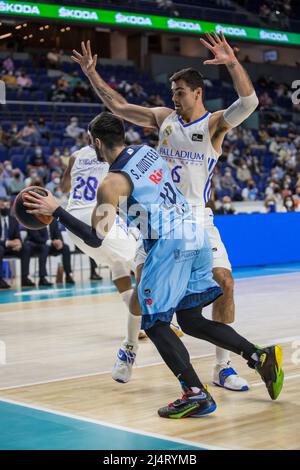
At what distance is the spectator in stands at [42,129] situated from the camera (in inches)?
802

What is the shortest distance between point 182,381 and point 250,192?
16836 mm

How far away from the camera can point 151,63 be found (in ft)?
100

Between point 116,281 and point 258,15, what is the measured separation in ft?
80.3

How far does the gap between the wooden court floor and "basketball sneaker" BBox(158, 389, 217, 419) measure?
0.05 metres

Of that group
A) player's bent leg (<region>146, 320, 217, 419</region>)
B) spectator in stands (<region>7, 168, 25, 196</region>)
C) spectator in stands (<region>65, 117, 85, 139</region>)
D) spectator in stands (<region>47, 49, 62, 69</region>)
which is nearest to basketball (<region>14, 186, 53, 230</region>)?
player's bent leg (<region>146, 320, 217, 419</region>)

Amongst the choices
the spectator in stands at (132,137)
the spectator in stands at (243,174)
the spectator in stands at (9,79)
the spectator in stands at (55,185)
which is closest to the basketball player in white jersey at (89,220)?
the spectator in stands at (55,185)

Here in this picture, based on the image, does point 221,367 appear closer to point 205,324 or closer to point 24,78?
point 205,324

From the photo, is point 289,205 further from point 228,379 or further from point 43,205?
point 43,205

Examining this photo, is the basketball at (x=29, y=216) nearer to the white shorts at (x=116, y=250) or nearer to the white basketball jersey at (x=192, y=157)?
the white basketball jersey at (x=192, y=157)

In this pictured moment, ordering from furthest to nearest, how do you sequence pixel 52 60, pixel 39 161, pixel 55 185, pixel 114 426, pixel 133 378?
pixel 52 60 < pixel 39 161 < pixel 55 185 < pixel 133 378 < pixel 114 426

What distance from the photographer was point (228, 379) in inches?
216

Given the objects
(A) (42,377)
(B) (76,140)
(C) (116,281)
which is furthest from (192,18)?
(A) (42,377)

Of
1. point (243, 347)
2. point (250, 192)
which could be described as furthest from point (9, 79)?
point (243, 347)
